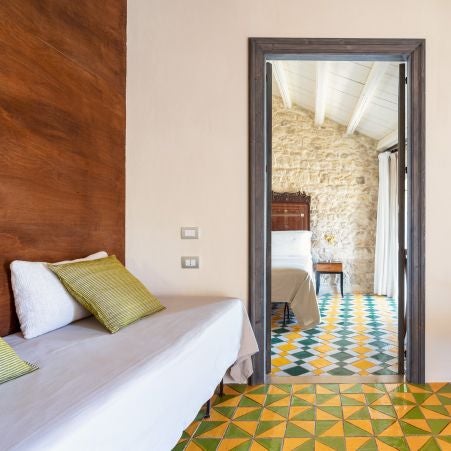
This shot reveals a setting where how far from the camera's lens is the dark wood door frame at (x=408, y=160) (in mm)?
2697

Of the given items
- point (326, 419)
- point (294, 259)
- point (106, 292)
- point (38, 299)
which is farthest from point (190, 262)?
point (294, 259)

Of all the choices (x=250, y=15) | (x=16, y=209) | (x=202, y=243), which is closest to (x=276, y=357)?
(x=202, y=243)

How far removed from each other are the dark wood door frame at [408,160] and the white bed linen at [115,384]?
2.18ft

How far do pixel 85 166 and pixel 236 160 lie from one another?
39.2 inches

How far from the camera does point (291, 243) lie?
21.3 ft

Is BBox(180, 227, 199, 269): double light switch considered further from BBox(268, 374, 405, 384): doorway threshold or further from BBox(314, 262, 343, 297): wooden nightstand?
BBox(314, 262, 343, 297): wooden nightstand

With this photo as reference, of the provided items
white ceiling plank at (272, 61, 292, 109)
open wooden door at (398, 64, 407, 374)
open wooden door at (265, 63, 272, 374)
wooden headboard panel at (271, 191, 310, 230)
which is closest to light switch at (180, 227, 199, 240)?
open wooden door at (265, 63, 272, 374)

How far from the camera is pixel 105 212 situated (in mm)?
2607

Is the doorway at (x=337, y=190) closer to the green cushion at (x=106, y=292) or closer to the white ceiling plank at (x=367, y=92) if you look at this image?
the white ceiling plank at (x=367, y=92)

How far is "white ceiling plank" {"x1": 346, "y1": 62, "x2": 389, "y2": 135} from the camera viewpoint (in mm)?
4195

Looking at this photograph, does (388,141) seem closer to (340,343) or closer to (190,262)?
(340,343)

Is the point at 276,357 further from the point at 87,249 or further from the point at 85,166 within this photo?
the point at 85,166

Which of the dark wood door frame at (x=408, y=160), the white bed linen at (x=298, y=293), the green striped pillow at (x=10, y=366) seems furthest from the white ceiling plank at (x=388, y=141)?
the green striped pillow at (x=10, y=366)

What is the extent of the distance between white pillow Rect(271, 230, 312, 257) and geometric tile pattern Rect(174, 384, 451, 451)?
11.9 feet
